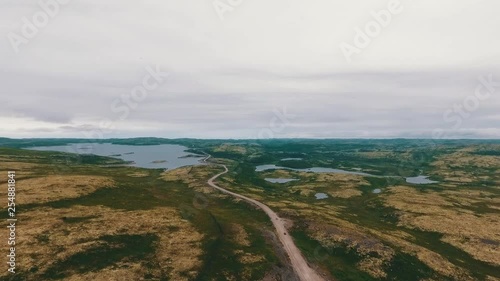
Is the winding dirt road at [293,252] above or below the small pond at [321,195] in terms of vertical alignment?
above

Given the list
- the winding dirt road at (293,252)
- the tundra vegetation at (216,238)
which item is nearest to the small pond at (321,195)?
the tundra vegetation at (216,238)

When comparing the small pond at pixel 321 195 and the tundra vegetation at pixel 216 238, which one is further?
the small pond at pixel 321 195

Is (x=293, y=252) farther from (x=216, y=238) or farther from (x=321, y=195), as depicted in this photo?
(x=321, y=195)

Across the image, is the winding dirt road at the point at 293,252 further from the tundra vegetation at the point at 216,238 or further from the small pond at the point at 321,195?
the small pond at the point at 321,195

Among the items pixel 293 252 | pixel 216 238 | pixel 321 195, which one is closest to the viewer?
pixel 293 252

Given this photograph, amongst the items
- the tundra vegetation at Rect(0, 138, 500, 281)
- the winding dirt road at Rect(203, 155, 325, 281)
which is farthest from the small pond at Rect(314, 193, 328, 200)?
the winding dirt road at Rect(203, 155, 325, 281)

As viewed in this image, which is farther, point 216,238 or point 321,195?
point 321,195

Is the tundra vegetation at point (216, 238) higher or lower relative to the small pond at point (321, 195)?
higher

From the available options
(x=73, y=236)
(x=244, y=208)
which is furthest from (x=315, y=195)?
(x=73, y=236)

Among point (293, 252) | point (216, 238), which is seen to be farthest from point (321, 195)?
point (216, 238)

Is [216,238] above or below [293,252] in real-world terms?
above

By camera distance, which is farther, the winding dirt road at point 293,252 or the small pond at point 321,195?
the small pond at point 321,195
